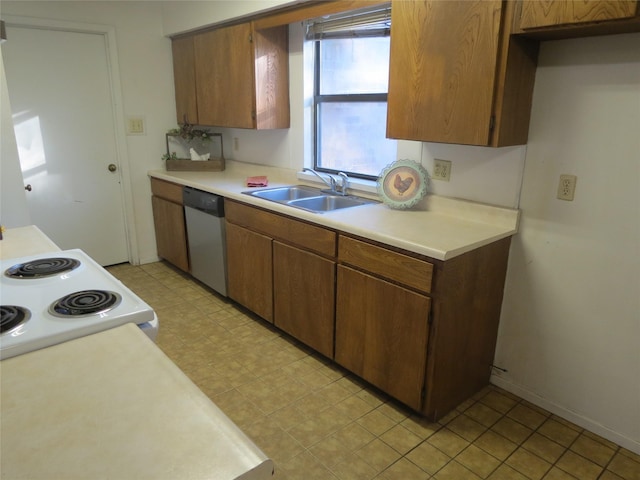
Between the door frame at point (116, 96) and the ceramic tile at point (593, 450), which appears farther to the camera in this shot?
the door frame at point (116, 96)

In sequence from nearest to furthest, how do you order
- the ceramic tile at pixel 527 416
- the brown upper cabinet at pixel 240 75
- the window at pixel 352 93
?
the ceramic tile at pixel 527 416
the window at pixel 352 93
the brown upper cabinet at pixel 240 75

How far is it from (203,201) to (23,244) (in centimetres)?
155

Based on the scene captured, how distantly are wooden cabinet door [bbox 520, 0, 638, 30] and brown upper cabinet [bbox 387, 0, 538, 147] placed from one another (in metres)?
0.08

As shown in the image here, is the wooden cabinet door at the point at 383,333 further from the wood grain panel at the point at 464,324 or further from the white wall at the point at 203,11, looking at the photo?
the white wall at the point at 203,11

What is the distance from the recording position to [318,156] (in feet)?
11.0

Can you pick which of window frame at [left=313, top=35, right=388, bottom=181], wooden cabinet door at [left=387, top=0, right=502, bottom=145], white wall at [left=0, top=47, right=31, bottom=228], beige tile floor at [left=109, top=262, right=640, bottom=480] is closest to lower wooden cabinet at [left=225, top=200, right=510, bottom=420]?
beige tile floor at [left=109, top=262, right=640, bottom=480]

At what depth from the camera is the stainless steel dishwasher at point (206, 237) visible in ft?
10.4

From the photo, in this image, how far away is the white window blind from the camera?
2.56 metres

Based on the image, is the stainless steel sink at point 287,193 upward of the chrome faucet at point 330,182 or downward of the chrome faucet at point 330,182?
downward

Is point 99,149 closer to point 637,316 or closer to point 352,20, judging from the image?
point 352,20

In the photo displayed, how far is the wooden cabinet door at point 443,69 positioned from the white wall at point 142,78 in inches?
102

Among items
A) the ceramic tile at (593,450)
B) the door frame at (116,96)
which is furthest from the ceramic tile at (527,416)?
the door frame at (116,96)

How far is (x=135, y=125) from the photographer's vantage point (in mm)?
3900

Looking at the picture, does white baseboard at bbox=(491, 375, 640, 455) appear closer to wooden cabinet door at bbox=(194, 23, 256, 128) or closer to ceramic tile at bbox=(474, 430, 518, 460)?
ceramic tile at bbox=(474, 430, 518, 460)
